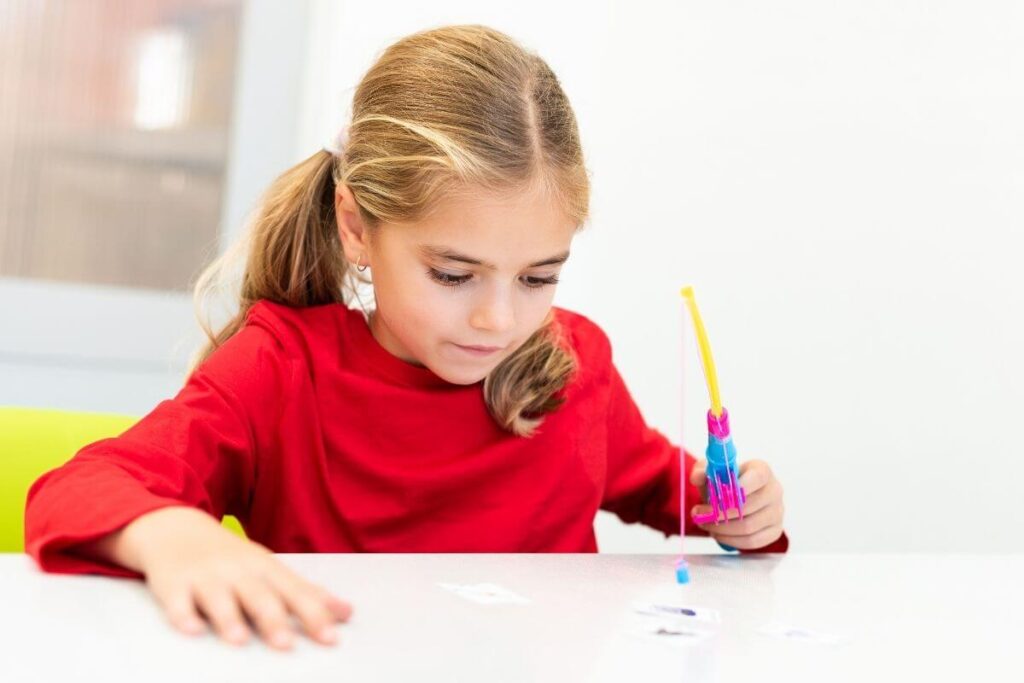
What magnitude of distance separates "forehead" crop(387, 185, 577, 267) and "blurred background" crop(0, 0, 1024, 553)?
0.80 meters

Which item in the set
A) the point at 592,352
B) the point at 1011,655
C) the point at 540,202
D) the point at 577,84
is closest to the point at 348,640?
the point at 1011,655

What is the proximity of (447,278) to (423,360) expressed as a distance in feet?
0.38

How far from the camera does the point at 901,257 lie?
185cm

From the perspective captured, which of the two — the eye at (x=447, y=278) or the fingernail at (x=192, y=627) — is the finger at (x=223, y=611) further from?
the eye at (x=447, y=278)

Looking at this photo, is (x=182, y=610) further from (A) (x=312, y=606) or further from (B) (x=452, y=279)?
(B) (x=452, y=279)

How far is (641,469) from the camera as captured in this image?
4.39ft

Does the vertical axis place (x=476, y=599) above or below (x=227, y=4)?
below

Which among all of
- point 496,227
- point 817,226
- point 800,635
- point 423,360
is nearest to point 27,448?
point 423,360

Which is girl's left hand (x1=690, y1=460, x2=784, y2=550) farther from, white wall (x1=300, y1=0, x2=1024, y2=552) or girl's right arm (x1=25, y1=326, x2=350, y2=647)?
white wall (x1=300, y1=0, x2=1024, y2=552)

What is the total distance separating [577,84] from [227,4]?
24.9 inches

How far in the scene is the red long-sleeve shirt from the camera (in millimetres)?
1087

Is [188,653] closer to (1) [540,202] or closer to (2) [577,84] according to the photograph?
(1) [540,202]

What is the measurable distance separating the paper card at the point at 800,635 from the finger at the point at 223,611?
1.00ft

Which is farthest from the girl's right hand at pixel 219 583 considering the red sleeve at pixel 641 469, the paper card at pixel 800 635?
the red sleeve at pixel 641 469
